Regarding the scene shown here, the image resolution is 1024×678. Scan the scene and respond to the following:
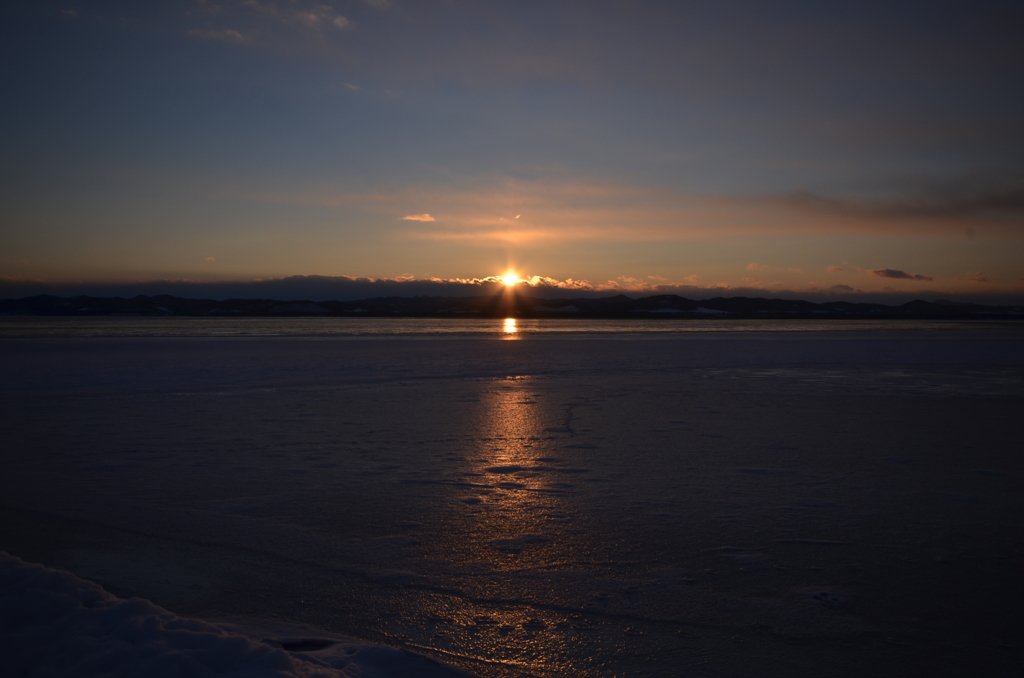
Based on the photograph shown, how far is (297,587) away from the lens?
127 inches

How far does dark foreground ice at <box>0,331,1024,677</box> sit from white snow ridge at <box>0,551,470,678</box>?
113 millimetres

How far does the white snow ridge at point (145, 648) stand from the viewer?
7.58ft

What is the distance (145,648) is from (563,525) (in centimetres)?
240

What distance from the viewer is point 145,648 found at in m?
2.40

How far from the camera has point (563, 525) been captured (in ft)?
13.3

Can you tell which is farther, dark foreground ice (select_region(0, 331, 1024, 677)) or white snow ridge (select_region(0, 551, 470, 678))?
dark foreground ice (select_region(0, 331, 1024, 677))

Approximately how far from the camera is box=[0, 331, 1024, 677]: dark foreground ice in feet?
8.98

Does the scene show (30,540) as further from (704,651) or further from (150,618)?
(704,651)

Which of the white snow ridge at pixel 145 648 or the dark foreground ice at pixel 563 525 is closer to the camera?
the white snow ridge at pixel 145 648

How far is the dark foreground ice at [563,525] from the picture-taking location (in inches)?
108

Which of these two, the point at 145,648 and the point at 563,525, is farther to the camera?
the point at 563,525

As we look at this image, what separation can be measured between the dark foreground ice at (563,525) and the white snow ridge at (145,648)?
0.11 metres

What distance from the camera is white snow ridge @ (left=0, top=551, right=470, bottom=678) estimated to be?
2311 millimetres

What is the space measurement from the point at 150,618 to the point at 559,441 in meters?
4.49
